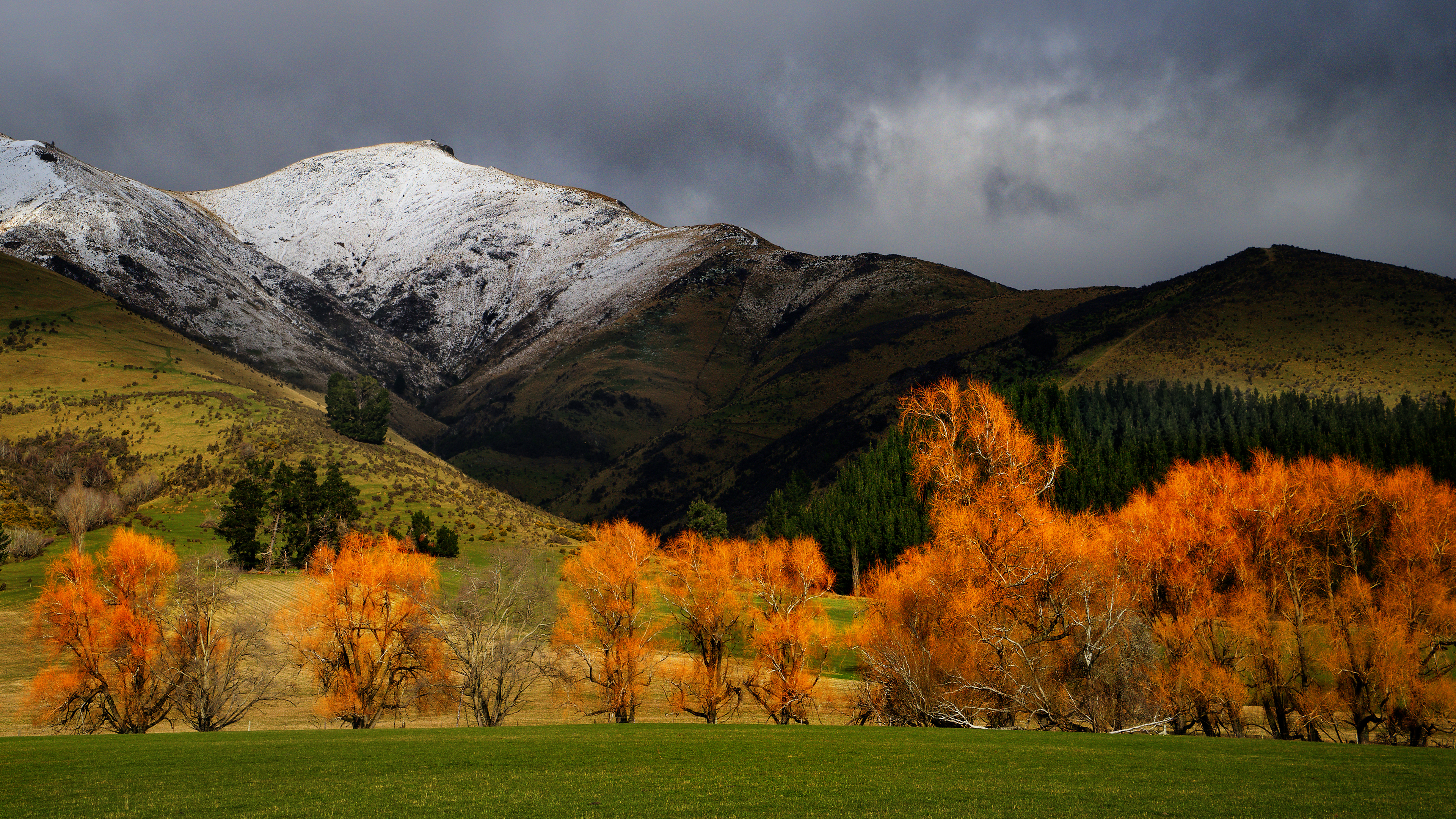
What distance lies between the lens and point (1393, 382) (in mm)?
123312

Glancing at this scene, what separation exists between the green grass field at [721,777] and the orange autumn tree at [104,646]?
15465 millimetres

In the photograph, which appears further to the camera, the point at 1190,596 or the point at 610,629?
the point at 610,629

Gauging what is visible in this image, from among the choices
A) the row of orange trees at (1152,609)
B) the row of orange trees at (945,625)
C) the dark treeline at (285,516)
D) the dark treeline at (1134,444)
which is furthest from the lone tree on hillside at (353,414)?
the row of orange trees at (1152,609)

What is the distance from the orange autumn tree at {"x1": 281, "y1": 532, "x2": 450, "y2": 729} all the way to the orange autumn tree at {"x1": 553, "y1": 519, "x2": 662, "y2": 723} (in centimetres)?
780

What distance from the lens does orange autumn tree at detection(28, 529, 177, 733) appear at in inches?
1638

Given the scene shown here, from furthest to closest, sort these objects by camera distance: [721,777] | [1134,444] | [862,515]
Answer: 1. [1134,444]
2. [862,515]
3. [721,777]

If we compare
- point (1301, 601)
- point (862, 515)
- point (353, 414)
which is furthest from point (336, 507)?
point (1301, 601)

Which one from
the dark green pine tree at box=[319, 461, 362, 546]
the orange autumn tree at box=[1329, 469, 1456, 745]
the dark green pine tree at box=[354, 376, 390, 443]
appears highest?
the dark green pine tree at box=[354, 376, 390, 443]

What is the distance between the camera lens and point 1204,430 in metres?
113

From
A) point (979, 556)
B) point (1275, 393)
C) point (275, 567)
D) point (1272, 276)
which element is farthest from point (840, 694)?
point (1272, 276)

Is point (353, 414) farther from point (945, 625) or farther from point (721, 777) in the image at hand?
point (721, 777)

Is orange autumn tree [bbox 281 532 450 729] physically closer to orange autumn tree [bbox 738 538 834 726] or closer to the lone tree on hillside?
orange autumn tree [bbox 738 538 834 726]

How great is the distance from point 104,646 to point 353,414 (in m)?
81.1

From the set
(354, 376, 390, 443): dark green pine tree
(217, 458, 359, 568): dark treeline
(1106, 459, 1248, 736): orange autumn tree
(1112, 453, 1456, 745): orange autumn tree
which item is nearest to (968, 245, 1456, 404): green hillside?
(1112, 453, 1456, 745): orange autumn tree
